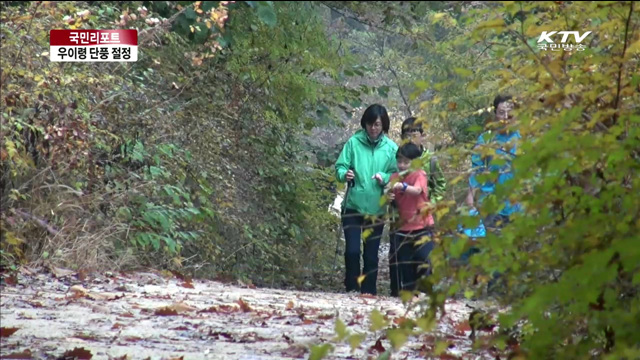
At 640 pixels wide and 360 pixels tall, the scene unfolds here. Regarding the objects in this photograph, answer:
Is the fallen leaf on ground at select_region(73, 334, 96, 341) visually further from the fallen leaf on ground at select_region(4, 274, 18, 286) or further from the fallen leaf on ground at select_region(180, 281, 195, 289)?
the fallen leaf on ground at select_region(180, 281, 195, 289)

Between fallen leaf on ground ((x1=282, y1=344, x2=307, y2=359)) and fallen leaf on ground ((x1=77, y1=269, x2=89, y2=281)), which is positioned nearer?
fallen leaf on ground ((x1=282, y1=344, x2=307, y2=359))

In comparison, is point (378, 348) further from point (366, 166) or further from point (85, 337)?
point (366, 166)

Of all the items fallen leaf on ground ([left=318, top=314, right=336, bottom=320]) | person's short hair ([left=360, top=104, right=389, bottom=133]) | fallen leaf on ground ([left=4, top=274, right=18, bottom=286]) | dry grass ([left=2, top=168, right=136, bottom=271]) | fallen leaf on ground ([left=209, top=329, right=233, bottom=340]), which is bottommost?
fallen leaf on ground ([left=209, top=329, right=233, bottom=340])

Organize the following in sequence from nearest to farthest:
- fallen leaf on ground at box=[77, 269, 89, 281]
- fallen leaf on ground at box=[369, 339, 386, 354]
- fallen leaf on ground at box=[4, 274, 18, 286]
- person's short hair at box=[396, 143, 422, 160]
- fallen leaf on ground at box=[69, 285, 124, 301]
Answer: fallen leaf on ground at box=[369, 339, 386, 354], fallen leaf on ground at box=[69, 285, 124, 301], fallen leaf on ground at box=[4, 274, 18, 286], fallen leaf on ground at box=[77, 269, 89, 281], person's short hair at box=[396, 143, 422, 160]

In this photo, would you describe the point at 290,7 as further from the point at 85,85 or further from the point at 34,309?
the point at 34,309

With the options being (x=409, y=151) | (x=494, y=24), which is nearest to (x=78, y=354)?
(x=494, y=24)

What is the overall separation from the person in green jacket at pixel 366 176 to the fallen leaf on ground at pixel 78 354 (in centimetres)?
562

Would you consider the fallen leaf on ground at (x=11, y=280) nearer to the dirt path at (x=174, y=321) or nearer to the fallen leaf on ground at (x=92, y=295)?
the dirt path at (x=174, y=321)

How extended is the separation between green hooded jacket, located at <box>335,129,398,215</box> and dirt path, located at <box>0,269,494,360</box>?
1345 millimetres

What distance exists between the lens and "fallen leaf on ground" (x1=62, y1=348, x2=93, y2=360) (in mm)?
5336

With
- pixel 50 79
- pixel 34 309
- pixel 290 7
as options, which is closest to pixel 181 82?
pixel 290 7

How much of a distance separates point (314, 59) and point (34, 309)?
737 cm

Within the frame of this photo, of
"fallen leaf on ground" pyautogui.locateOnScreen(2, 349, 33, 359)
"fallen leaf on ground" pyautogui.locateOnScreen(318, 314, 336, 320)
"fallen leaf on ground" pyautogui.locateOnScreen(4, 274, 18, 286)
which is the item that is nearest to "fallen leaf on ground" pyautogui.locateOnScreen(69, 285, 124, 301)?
"fallen leaf on ground" pyautogui.locateOnScreen(4, 274, 18, 286)

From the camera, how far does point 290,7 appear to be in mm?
12734
